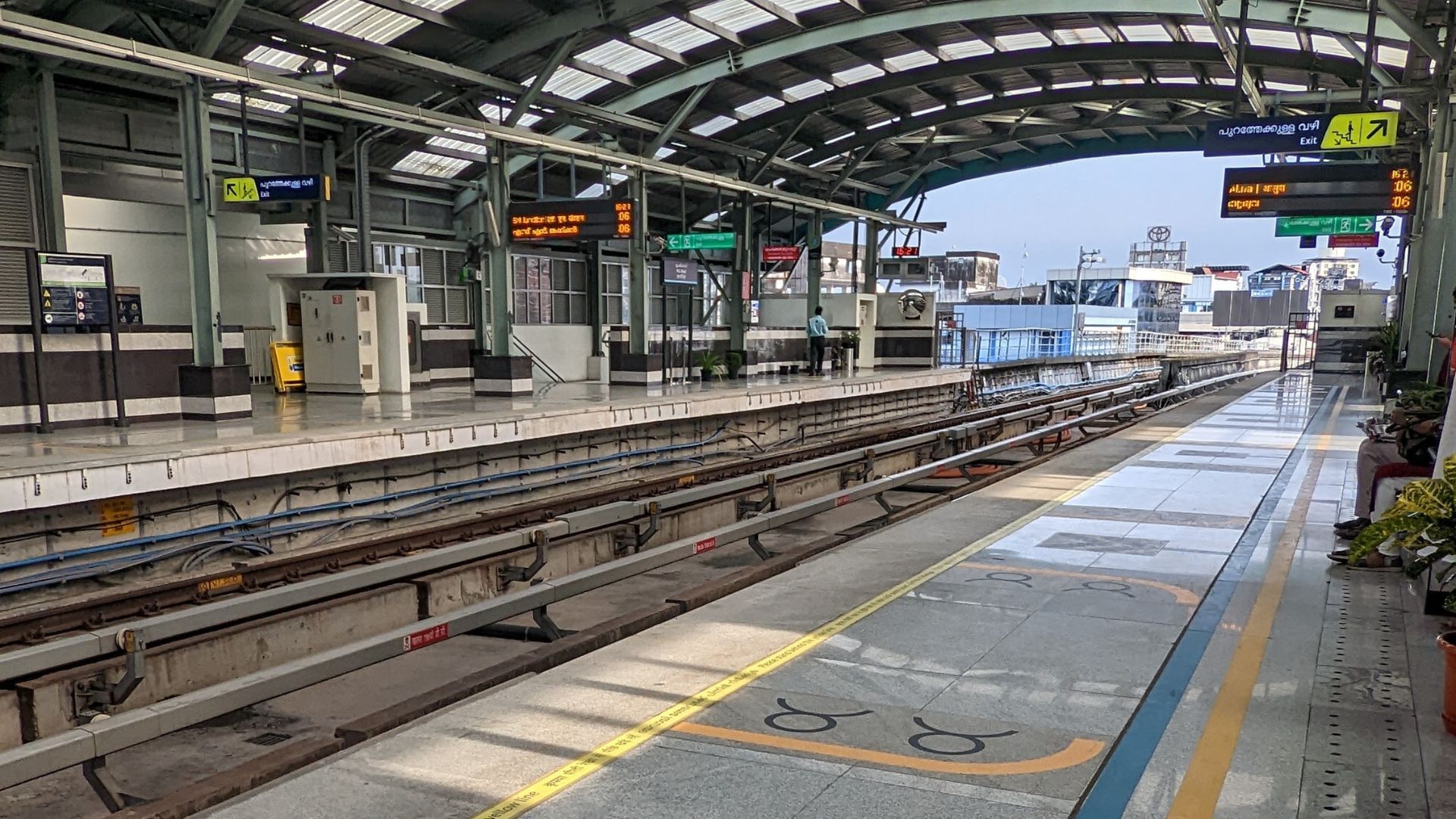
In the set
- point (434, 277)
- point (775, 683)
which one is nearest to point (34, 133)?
point (434, 277)

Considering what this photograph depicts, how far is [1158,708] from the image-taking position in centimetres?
462

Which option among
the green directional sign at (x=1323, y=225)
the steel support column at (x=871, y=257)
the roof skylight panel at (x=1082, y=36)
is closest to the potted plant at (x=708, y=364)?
the steel support column at (x=871, y=257)

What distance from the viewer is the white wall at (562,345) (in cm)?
2514

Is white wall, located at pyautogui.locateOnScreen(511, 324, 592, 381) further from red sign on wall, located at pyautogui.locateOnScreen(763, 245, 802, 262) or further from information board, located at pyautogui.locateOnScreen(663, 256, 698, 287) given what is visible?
red sign on wall, located at pyautogui.locateOnScreen(763, 245, 802, 262)

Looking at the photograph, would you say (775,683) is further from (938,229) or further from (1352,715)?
(938,229)

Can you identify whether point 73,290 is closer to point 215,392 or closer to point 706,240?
point 215,392

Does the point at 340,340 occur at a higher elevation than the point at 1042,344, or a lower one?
higher

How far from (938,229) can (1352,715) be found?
30884 mm

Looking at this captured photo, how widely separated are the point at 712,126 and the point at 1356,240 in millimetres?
19108

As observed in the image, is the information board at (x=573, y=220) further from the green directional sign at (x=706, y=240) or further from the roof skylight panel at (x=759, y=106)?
the roof skylight panel at (x=759, y=106)

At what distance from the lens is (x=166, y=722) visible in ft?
13.5

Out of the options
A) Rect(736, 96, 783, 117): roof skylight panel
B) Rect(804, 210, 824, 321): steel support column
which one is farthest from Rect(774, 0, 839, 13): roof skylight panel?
Rect(804, 210, 824, 321): steel support column

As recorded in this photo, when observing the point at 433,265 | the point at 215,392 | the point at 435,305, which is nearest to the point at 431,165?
the point at 433,265

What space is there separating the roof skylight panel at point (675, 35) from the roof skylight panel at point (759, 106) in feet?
14.1
